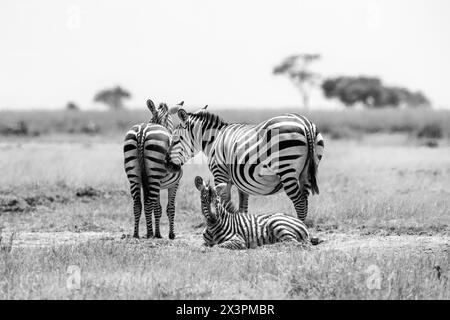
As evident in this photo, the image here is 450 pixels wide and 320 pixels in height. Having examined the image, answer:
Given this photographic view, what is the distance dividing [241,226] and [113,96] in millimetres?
64613

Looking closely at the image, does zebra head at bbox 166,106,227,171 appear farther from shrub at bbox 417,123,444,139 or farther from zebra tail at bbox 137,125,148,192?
shrub at bbox 417,123,444,139

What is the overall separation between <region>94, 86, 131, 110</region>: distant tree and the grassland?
51.7m

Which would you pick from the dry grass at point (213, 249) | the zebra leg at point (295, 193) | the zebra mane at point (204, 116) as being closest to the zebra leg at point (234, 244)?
the dry grass at point (213, 249)

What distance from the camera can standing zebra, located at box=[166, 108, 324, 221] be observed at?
35.9 feet

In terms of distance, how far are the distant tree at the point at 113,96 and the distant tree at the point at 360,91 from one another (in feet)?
60.9

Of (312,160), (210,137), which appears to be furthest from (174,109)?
(312,160)

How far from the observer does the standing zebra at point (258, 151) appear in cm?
1095

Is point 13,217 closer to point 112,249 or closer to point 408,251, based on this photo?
point 112,249

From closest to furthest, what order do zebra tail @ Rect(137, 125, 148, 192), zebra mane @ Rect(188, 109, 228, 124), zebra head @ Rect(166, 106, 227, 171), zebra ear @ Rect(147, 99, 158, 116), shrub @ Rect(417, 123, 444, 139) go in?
zebra tail @ Rect(137, 125, 148, 192)
zebra head @ Rect(166, 106, 227, 171)
zebra mane @ Rect(188, 109, 228, 124)
zebra ear @ Rect(147, 99, 158, 116)
shrub @ Rect(417, 123, 444, 139)

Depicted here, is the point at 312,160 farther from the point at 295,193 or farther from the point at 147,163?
the point at 147,163

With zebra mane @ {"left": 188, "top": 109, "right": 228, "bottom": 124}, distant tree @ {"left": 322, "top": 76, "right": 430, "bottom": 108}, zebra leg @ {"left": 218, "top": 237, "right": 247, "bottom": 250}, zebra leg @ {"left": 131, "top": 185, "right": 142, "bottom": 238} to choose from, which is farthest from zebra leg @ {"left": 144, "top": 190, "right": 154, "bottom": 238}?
distant tree @ {"left": 322, "top": 76, "right": 430, "bottom": 108}

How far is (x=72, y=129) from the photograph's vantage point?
4278cm

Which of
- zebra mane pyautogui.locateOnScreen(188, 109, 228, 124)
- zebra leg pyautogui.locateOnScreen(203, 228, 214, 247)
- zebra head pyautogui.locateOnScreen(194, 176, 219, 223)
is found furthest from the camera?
zebra mane pyautogui.locateOnScreen(188, 109, 228, 124)
